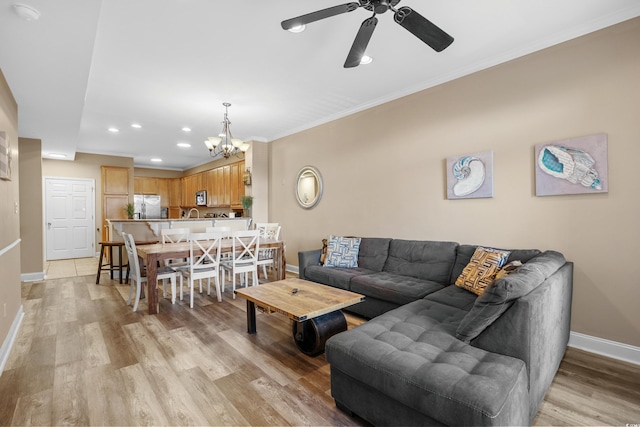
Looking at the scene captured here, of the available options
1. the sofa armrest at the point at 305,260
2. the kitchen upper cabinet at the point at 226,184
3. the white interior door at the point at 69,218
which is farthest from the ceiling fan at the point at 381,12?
the white interior door at the point at 69,218

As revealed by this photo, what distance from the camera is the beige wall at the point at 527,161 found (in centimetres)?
247

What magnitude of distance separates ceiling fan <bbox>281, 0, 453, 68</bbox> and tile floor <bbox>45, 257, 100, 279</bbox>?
21.2 feet

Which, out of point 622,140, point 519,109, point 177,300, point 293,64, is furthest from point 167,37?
point 622,140

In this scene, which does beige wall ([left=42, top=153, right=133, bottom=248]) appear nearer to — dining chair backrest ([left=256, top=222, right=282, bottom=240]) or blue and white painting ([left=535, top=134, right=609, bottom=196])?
dining chair backrest ([left=256, top=222, right=282, bottom=240])

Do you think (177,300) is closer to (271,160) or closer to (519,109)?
(271,160)

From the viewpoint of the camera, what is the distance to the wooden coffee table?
95.3 inches

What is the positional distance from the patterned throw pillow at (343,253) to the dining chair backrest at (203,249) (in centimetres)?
152

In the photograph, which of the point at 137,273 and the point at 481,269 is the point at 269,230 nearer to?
the point at 137,273

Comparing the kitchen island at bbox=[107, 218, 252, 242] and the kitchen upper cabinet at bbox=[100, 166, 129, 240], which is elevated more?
the kitchen upper cabinet at bbox=[100, 166, 129, 240]

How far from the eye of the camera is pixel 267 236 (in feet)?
18.7

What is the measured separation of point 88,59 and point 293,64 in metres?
1.89

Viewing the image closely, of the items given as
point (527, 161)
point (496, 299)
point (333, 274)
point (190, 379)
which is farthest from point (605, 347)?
point (190, 379)

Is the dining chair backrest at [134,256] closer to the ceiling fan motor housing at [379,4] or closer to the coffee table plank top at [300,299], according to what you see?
the coffee table plank top at [300,299]

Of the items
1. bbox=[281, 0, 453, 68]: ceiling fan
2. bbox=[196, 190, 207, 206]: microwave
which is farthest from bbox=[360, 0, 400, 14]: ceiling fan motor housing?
bbox=[196, 190, 207, 206]: microwave
